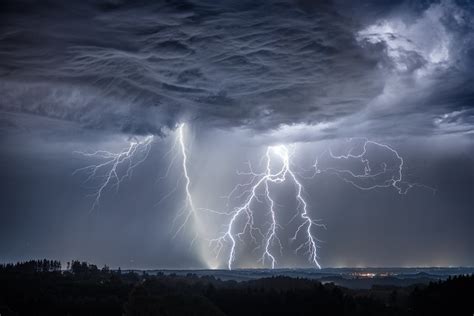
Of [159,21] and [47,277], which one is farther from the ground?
[159,21]

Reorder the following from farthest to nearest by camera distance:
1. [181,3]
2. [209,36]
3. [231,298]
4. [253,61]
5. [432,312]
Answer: [231,298]
[432,312]
[253,61]
[209,36]
[181,3]

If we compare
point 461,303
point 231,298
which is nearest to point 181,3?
point 461,303

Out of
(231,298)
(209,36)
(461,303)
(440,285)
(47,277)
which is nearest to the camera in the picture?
(209,36)

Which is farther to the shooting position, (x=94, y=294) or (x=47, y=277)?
(x=47, y=277)

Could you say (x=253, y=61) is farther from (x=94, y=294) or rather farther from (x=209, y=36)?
(x=94, y=294)

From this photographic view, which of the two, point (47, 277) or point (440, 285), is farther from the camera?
point (47, 277)

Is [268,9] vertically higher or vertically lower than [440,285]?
higher


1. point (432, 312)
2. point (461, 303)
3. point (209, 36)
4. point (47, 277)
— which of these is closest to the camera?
point (209, 36)

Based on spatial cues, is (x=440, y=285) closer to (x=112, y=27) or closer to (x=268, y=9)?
(x=268, y=9)

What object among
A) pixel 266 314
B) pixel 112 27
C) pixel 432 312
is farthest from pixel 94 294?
pixel 112 27
